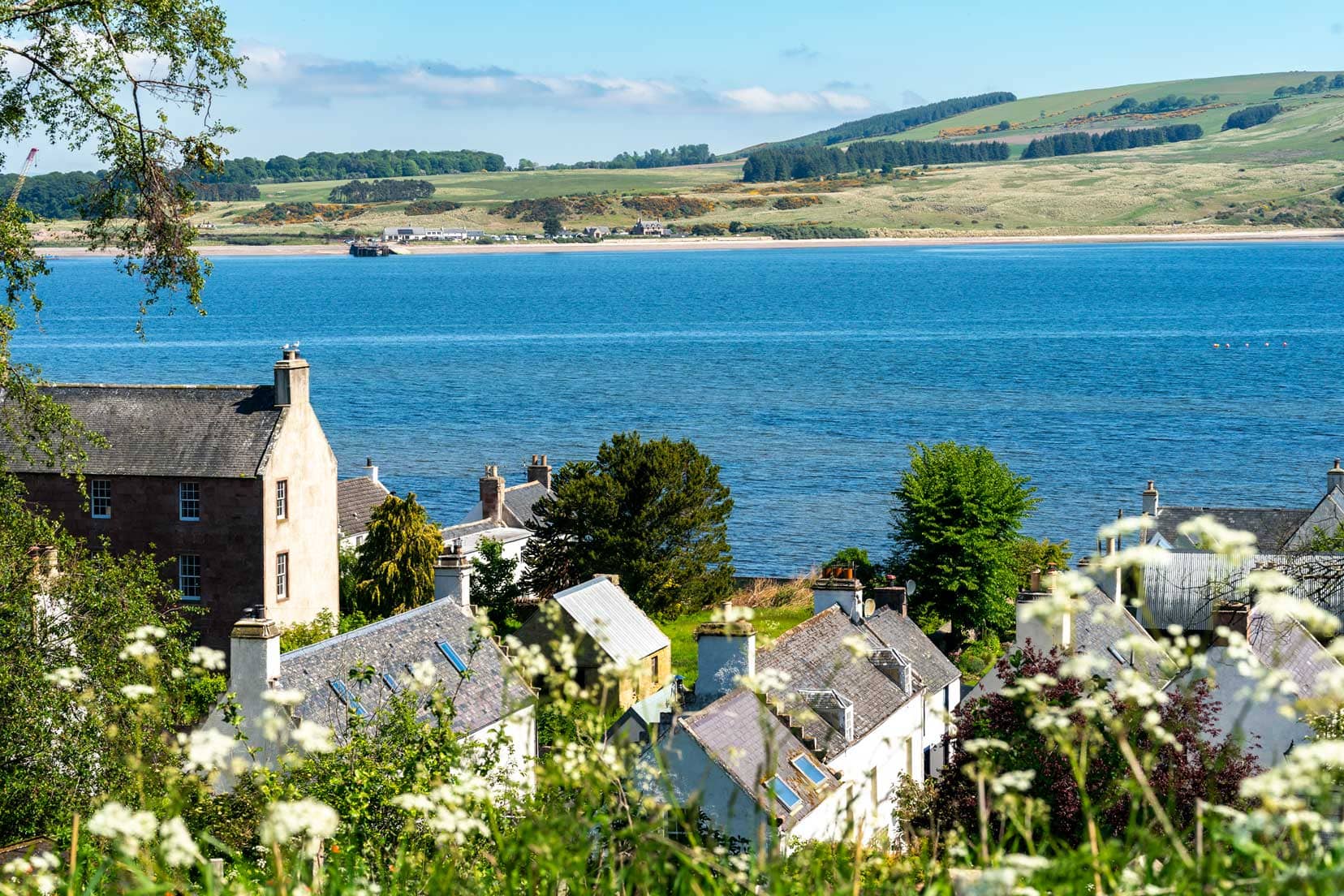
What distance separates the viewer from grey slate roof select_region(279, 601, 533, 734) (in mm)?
29734

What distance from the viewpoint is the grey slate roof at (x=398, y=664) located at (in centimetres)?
2973

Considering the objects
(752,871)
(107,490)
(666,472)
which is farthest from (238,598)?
(752,871)

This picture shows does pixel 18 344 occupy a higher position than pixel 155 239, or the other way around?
pixel 155 239

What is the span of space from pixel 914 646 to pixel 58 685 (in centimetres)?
2339

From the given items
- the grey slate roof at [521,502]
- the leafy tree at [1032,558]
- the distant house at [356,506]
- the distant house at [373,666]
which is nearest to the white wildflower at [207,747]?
the distant house at [373,666]

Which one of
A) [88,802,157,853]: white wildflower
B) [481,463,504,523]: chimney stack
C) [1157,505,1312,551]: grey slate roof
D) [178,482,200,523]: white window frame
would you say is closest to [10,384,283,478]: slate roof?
[178,482,200,523]: white window frame

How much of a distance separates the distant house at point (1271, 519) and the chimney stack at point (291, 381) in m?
26.1

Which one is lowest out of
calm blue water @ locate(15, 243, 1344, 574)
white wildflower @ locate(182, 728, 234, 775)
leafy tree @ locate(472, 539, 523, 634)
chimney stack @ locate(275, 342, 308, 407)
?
calm blue water @ locate(15, 243, 1344, 574)

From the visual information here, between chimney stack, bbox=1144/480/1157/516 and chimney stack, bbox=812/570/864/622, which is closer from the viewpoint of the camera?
chimney stack, bbox=812/570/864/622

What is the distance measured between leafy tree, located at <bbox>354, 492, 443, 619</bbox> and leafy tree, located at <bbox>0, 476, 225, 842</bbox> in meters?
23.2

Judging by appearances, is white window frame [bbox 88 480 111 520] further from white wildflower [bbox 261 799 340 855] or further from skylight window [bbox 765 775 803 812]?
white wildflower [bbox 261 799 340 855]

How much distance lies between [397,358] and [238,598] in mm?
127648

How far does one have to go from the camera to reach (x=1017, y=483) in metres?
55.5

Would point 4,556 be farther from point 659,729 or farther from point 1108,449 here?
point 1108,449
